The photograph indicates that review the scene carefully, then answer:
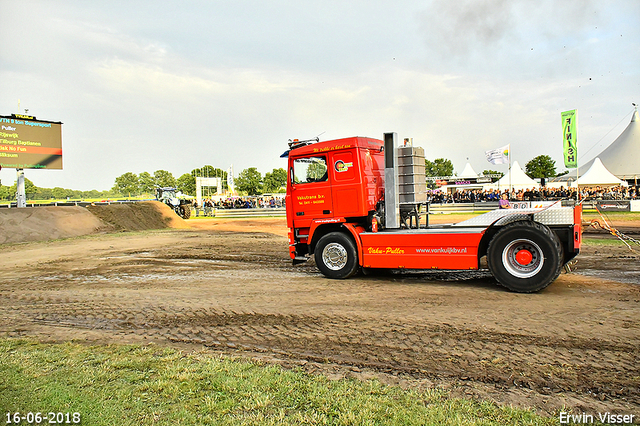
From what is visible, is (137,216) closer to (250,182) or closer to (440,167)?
(250,182)

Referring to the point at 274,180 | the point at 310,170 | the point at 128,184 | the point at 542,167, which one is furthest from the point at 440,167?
the point at 310,170

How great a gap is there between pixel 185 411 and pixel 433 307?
4173 mm

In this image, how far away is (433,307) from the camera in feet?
20.9

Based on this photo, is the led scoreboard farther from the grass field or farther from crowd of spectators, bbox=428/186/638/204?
crowd of spectators, bbox=428/186/638/204

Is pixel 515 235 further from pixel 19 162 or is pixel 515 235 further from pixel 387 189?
pixel 19 162

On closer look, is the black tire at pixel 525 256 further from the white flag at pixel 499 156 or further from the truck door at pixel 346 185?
the white flag at pixel 499 156

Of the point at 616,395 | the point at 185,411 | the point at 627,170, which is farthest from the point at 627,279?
the point at 627,170

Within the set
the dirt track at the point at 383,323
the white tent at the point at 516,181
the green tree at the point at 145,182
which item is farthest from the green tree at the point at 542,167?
the green tree at the point at 145,182

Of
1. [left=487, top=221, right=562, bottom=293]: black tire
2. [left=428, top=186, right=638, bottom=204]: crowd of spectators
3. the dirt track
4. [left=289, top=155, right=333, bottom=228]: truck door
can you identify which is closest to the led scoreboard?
the dirt track

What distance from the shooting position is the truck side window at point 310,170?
29.5ft

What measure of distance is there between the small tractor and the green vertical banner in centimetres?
2782

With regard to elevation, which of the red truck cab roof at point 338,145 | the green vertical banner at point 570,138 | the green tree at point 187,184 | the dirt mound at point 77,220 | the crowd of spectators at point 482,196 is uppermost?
the green tree at point 187,184

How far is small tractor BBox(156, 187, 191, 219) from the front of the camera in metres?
34.8

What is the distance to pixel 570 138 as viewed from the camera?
22.0m
